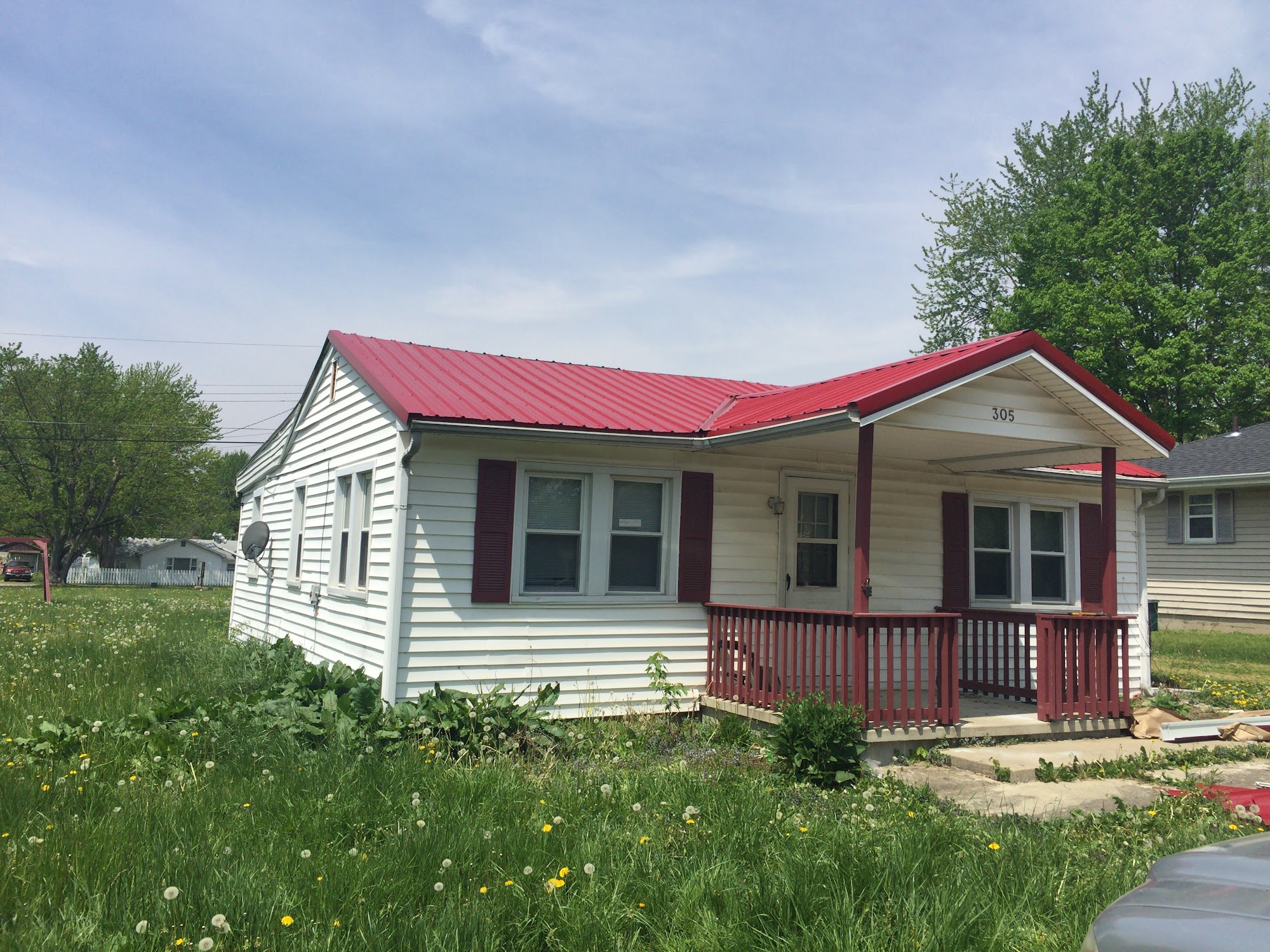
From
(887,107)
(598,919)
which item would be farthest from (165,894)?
(887,107)

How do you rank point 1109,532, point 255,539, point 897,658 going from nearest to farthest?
point 1109,532 < point 897,658 < point 255,539

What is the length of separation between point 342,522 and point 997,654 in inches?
313

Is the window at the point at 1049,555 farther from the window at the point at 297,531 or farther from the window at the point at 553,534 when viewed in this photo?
the window at the point at 297,531

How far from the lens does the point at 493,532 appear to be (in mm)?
9188

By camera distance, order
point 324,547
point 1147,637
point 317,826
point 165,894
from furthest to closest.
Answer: point 1147,637
point 324,547
point 317,826
point 165,894

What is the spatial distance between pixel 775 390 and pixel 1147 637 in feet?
20.5

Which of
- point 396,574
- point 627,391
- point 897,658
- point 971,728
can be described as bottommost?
point 971,728

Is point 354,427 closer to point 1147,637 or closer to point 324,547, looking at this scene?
point 324,547

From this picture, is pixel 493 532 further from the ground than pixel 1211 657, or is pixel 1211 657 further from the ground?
pixel 493 532

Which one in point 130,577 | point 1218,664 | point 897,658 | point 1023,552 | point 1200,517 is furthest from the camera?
point 130,577

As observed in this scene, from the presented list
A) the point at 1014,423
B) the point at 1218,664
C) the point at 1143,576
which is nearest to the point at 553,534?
the point at 1014,423

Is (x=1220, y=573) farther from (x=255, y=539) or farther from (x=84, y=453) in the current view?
(x=84, y=453)

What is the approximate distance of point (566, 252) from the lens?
1524 cm

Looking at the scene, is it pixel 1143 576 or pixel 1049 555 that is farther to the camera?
pixel 1143 576
